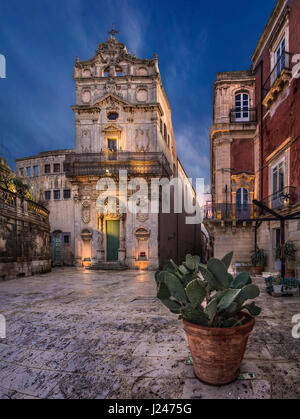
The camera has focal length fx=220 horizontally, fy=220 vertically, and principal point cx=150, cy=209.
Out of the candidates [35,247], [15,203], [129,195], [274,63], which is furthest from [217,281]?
[129,195]

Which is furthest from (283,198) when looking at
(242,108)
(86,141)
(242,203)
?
(86,141)

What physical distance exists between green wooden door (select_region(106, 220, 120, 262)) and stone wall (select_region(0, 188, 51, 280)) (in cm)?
515

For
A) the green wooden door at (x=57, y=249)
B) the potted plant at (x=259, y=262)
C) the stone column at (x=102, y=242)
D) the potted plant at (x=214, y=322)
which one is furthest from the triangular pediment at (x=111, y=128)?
the potted plant at (x=214, y=322)

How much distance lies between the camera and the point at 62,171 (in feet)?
76.8

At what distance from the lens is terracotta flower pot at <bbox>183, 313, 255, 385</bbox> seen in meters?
2.45

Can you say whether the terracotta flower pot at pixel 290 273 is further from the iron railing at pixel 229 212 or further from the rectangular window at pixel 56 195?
the rectangular window at pixel 56 195

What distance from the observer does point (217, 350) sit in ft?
8.10

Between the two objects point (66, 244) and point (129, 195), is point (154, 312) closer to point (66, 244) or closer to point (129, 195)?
point (129, 195)

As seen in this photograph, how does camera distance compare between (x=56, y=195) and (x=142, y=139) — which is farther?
(x=56, y=195)

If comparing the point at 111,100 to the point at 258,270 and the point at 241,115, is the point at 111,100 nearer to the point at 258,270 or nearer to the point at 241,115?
the point at 241,115

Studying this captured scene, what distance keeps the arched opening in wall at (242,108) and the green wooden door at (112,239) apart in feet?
41.7

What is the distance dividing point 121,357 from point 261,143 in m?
14.9

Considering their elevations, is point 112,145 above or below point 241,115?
below

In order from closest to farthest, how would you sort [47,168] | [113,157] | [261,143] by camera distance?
[261,143] → [113,157] → [47,168]
